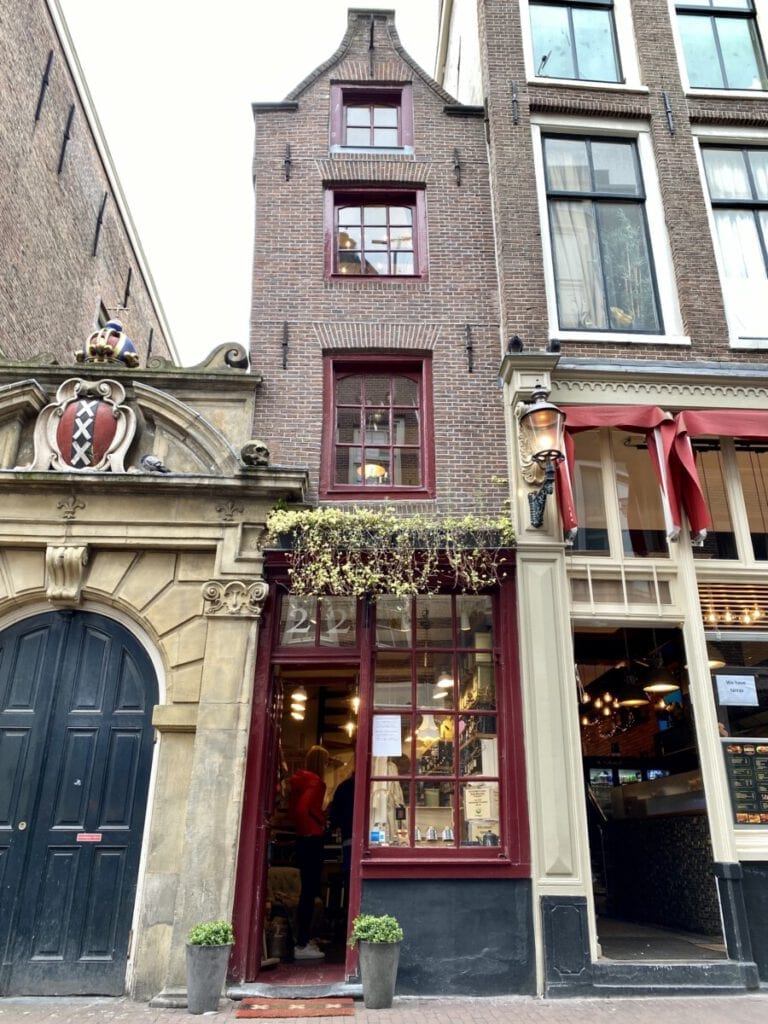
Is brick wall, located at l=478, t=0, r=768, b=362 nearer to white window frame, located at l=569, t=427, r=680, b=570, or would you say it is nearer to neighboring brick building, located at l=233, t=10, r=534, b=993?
neighboring brick building, located at l=233, t=10, r=534, b=993

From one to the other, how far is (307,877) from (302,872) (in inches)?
3.6

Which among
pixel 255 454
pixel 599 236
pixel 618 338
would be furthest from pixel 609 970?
pixel 599 236

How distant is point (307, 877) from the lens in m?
8.91

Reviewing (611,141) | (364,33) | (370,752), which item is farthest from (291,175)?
(370,752)

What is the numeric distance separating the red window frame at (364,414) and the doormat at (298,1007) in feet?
17.5

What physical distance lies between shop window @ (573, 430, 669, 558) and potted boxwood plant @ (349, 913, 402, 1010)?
184 inches

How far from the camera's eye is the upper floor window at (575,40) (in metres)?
11.5

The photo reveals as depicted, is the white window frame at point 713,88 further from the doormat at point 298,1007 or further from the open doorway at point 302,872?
the doormat at point 298,1007

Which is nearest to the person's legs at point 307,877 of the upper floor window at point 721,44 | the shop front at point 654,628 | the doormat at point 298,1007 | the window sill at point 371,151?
the doormat at point 298,1007

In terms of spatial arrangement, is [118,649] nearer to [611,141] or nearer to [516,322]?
[516,322]

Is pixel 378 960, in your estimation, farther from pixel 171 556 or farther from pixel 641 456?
pixel 641 456

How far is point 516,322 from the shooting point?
9.77 meters

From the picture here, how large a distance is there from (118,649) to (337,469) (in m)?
3.43

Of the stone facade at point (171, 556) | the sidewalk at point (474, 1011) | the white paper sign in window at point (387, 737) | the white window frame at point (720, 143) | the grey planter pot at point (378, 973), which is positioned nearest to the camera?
the sidewalk at point (474, 1011)
